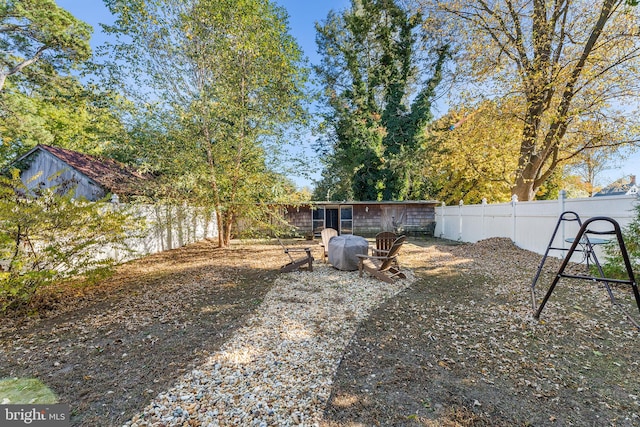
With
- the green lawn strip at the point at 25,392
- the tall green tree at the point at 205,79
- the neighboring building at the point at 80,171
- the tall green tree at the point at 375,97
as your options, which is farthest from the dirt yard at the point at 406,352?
the tall green tree at the point at 375,97

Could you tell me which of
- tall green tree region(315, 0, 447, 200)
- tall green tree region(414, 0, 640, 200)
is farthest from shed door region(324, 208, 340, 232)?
tall green tree region(414, 0, 640, 200)

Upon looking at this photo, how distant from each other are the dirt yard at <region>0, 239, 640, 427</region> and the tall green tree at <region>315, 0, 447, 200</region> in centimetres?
1354

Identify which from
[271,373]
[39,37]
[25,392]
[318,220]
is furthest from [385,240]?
[39,37]

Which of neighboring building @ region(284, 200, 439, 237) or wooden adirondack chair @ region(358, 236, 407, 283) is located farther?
neighboring building @ region(284, 200, 439, 237)

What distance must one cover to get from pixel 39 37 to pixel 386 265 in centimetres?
1738

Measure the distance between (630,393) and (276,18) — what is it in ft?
32.1

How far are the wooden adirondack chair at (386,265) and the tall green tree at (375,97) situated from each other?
11.5m

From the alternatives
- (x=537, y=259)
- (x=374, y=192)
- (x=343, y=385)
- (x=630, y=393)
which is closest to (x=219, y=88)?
(x=343, y=385)

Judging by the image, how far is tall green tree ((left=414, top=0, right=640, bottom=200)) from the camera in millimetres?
7695

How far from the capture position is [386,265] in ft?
18.5

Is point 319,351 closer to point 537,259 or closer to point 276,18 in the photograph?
point 537,259

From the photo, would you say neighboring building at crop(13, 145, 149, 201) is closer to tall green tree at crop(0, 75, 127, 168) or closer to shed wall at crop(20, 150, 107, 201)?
shed wall at crop(20, 150, 107, 201)

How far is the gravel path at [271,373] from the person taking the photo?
1944 millimetres

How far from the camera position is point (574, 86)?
340 inches
